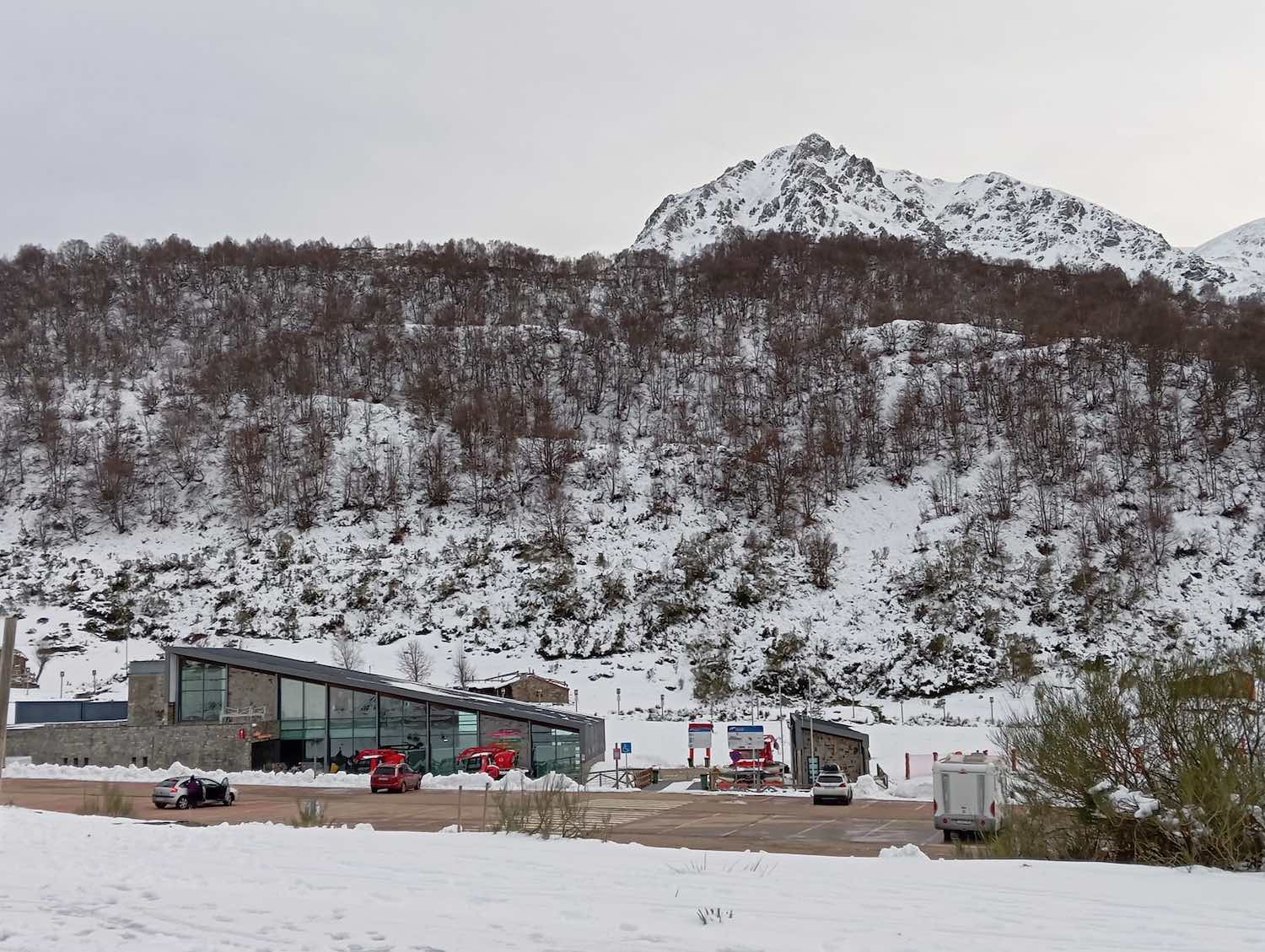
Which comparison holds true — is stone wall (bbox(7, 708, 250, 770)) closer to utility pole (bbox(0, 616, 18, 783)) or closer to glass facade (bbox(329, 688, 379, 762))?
glass facade (bbox(329, 688, 379, 762))

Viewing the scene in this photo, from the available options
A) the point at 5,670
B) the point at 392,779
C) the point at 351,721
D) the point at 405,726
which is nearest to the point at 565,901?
the point at 5,670

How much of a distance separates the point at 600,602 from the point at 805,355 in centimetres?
4396

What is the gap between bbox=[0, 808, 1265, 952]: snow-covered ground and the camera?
719 cm

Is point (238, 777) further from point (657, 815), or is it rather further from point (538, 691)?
point (538, 691)

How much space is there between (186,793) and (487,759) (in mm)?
11623

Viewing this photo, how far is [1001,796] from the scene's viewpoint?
22016 mm

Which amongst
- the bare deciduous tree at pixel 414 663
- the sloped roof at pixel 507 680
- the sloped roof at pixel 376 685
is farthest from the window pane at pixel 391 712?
the bare deciduous tree at pixel 414 663

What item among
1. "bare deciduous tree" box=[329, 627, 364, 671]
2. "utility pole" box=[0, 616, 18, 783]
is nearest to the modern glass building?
"bare deciduous tree" box=[329, 627, 364, 671]

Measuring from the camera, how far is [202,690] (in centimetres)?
3934

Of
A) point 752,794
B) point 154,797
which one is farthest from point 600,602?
point 154,797

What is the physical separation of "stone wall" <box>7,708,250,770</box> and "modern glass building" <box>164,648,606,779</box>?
2.17 ft

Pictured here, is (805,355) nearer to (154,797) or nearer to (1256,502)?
(1256,502)

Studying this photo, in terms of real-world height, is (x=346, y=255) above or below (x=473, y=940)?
above

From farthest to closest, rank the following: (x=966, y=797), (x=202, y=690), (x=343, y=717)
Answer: (x=202, y=690) < (x=343, y=717) < (x=966, y=797)
